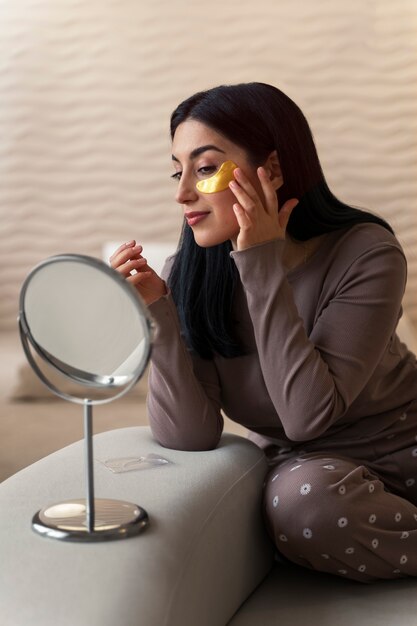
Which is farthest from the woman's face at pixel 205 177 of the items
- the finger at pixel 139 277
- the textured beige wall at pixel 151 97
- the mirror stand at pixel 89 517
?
the textured beige wall at pixel 151 97

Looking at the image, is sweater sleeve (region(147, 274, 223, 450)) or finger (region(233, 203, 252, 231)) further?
sweater sleeve (region(147, 274, 223, 450))

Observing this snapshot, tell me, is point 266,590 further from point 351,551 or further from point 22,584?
point 22,584

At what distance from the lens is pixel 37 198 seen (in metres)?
4.59

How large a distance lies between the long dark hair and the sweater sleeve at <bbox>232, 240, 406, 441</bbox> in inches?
5.9

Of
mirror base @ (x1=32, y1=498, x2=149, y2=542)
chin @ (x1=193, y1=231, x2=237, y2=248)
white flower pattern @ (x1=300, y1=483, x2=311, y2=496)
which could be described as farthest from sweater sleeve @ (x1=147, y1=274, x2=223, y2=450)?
mirror base @ (x1=32, y1=498, x2=149, y2=542)

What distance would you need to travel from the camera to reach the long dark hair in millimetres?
1691

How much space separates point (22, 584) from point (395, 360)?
2.72 ft

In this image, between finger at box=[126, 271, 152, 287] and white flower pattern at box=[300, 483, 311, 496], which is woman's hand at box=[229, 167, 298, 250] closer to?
finger at box=[126, 271, 152, 287]

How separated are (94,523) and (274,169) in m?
0.70

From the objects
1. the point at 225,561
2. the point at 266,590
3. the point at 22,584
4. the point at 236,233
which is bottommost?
the point at 266,590

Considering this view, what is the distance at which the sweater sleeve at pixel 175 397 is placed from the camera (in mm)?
1725

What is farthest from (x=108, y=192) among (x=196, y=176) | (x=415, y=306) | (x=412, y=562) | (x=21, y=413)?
(x=412, y=562)

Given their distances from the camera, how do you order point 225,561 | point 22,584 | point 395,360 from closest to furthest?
point 22,584
point 225,561
point 395,360

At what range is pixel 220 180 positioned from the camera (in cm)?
166
